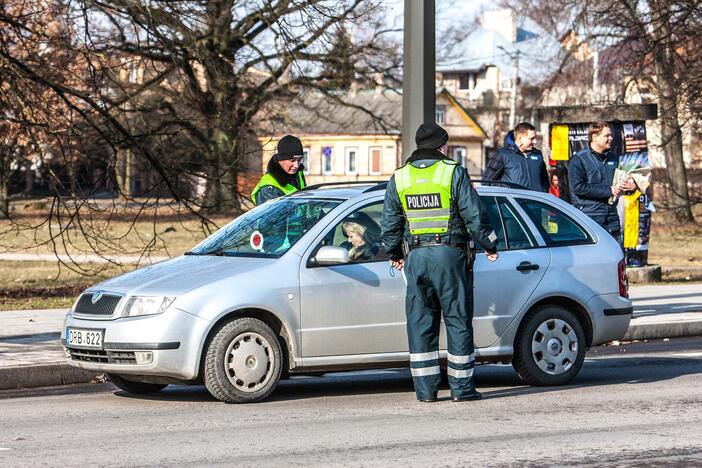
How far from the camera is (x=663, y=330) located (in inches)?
563

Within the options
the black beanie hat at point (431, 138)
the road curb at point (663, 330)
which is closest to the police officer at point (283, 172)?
the black beanie hat at point (431, 138)

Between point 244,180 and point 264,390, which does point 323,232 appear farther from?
point 244,180

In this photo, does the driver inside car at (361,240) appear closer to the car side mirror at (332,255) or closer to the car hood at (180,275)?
the car side mirror at (332,255)

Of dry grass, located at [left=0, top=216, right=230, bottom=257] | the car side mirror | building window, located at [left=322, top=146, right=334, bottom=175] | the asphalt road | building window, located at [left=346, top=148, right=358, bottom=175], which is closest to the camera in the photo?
the asphalt road

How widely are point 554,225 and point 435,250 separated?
5.59 ft

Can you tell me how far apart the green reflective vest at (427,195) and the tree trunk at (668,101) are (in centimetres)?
1416

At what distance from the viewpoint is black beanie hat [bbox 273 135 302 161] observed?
1173 cm

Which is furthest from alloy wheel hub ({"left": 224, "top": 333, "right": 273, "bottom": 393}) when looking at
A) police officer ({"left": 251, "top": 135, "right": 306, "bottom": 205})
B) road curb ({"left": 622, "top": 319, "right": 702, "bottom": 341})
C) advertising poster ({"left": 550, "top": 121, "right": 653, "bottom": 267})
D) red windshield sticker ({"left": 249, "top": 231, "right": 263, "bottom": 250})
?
advertising poster ({"left": 550, "top": 121, "right": 653, "bottom": 267})

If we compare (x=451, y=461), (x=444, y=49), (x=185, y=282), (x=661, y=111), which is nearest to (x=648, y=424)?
(x=451, y=461)

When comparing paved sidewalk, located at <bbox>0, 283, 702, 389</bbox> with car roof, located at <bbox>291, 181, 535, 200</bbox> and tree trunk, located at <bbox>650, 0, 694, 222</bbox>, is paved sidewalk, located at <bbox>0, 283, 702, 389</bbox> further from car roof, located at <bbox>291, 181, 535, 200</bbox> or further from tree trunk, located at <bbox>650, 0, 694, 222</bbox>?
tree trunk, located at <bbox>650, 0, 694, 222</bbox>

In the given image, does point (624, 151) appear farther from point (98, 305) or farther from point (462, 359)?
point (98, 305)

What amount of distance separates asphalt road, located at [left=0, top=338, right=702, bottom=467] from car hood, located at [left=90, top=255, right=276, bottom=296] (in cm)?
81

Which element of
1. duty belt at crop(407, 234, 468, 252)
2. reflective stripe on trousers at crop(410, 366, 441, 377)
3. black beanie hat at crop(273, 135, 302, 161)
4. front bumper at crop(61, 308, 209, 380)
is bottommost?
reflective stripe on trousers at crop(410, 366, 441, 377)

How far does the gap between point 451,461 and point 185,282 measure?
2947 mm
